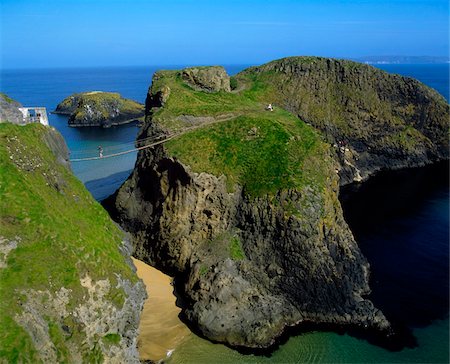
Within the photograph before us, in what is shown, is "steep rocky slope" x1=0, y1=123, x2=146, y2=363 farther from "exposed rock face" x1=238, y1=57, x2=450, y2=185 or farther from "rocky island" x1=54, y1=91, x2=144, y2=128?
"rocky island" x1=54, y1=91, x2=144, y2=128

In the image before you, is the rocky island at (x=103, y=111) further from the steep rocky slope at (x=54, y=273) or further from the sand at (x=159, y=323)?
the steep rocky slope at (x=54, y=273)

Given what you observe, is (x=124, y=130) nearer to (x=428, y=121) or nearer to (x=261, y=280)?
(x=428, y=121)

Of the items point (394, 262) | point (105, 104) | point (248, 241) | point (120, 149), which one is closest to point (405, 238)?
point (394, 262)

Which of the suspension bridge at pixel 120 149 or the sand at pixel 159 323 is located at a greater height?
the suspension bridge at pixel 120 149

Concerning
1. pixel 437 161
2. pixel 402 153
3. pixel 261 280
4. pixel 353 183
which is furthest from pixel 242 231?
pixel 437 161

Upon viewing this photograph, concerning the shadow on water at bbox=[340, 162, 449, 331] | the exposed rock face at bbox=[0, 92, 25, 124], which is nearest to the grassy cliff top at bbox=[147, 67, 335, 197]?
the shadow on water at bbox=[340, 162, 449, 331]

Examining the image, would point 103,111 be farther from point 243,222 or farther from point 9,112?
point 243,222

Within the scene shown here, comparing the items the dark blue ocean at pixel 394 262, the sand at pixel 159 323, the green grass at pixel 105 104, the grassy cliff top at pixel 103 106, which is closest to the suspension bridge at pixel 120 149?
the dark blue ocean at pixel 394 262
